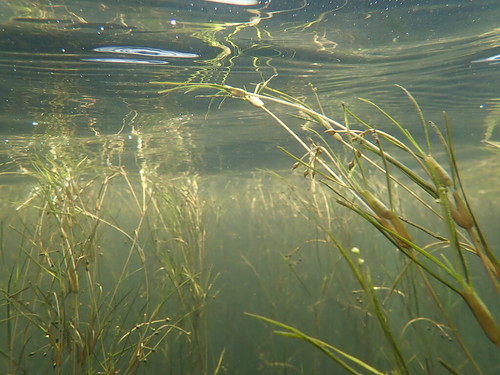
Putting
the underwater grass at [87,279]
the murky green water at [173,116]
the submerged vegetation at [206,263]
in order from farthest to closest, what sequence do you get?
the murky green water at [173,116] → the underwater grass at [87,279] → the submerged vegetation at [206,263]

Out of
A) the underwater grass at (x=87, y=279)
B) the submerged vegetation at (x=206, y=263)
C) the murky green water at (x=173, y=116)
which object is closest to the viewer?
the submerged vegetation at (x=206, y=263)

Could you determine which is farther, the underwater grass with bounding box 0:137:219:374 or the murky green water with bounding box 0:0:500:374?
the murky green water with bounding box 0:0:500:374

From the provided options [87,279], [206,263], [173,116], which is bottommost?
[206,263]

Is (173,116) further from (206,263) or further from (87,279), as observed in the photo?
(87,279)

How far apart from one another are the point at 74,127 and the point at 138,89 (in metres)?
3.99

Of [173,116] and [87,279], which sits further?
[173,116]

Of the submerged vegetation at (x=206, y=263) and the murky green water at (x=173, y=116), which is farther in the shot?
the murky green water at (x=173, y=116)

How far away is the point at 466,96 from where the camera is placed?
1271 centimetres

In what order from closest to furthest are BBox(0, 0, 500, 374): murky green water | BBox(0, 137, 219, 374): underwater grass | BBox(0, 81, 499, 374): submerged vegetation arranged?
BBox(0, 81, 499, 374): submerged vegetation, BBox(0, 137, 219, 374): underwater grass, BBox(0, 0, 500, 374): murky green water

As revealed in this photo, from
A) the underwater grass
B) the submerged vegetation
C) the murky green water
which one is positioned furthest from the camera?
the murky green water

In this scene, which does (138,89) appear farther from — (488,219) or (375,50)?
(488,219)

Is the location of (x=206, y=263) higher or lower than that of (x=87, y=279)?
lower

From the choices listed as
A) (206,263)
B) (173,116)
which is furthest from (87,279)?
(173,116)

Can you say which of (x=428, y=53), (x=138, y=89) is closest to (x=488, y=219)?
(x=428, y=53)
